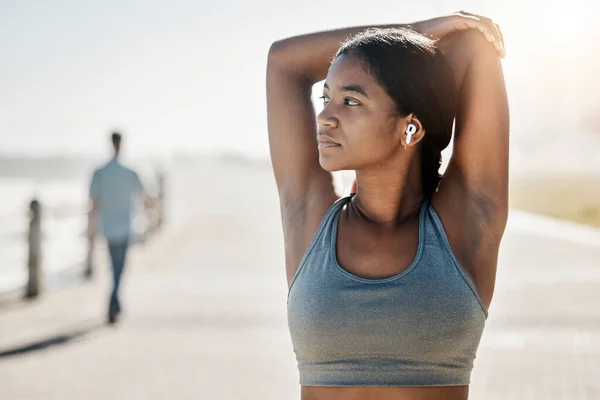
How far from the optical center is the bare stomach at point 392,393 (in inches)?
81.8

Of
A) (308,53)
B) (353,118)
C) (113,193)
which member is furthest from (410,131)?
(113,193)

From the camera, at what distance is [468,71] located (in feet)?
7.77

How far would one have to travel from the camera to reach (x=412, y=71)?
2.16 m

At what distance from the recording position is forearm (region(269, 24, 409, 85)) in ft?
8.36

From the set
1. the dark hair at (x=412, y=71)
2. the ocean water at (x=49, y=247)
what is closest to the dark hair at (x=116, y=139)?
the ocean water at (x=49, y=247)

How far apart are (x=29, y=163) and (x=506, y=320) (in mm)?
168274

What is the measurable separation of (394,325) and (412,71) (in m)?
0.61

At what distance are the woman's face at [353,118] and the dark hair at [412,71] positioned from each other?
0.9 inches

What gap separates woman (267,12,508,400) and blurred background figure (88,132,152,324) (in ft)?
21.5

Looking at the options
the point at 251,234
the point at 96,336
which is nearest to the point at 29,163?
the point at 251,234

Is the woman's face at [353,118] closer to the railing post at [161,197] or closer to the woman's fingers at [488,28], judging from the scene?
the woman's fingers at [488,28]

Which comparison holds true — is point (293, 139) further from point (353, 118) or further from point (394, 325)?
point (394, 325)

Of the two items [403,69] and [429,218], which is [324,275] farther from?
[403,69]

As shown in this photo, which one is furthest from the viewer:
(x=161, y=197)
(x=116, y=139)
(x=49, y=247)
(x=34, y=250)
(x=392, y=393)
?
(x=161, y=197)
